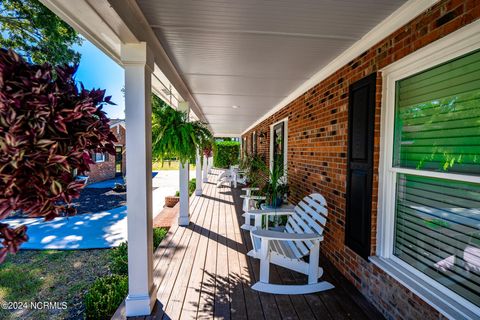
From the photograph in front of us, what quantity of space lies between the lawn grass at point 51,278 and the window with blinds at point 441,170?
3.26 metres

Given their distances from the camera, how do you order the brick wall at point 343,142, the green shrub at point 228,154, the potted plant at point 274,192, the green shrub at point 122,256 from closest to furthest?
the brick wall at point 343,142, the green shrub at point 122,256, the potted plant at point 274,192, the green shrub at point 228,154

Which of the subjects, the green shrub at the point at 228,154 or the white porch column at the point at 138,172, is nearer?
the white porch column at the point at 138,172

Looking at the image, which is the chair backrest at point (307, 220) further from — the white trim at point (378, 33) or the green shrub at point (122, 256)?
the green shrub at point (122, 256)

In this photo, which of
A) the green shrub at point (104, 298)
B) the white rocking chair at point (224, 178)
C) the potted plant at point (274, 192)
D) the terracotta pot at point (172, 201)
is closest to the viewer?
the green shrub at point (104, 298)

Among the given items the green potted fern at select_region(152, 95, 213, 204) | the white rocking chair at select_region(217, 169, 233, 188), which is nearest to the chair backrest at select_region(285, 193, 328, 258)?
the green potted fern at select_region(152, 95, 213, 204)

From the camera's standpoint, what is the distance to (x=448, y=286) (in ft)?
5.08

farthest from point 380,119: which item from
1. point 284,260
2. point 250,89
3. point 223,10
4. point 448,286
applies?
point 250,89

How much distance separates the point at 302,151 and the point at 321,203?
1.36 meters

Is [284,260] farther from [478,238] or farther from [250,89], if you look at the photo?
[250,89]

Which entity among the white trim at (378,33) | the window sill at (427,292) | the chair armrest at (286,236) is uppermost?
the white trim at (378,33)

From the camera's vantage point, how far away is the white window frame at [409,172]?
55.3 inches

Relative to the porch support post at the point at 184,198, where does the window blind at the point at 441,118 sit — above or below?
above

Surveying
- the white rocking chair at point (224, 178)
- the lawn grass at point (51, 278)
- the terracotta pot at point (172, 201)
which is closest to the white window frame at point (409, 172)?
the lawn grass at point (51, 278)

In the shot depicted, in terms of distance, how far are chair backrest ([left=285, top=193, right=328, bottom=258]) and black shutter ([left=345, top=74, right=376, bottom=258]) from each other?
266 mm
